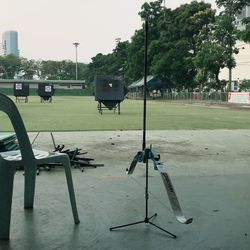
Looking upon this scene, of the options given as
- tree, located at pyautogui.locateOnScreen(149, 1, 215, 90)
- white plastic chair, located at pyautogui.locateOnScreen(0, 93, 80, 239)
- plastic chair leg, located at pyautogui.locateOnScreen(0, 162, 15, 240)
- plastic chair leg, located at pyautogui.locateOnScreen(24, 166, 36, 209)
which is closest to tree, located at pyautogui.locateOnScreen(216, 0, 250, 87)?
tree, located at pyautogui.locateOnScreen(149, 1, 215, 90)

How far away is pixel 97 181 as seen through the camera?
20.6ft

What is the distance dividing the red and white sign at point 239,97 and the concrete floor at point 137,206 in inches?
1185

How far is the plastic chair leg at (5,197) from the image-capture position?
3891mm

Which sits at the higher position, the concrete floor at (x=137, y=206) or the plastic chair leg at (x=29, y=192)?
the plastic chair leg at (x=29, y=192)

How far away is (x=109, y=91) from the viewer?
25781 millimetres

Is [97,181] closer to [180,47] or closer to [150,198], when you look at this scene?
[150,198]

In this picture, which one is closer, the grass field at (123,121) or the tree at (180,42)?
the grass field at (123,121)

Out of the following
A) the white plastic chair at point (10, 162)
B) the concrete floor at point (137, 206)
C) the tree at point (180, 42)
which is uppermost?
the tree at point (180, 42)

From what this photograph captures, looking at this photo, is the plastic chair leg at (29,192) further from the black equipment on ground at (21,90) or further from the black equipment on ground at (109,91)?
the black equipment on ground at (21,90)

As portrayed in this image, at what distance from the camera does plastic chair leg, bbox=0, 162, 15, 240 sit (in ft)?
12.8

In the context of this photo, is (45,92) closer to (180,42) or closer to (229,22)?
(180,42)

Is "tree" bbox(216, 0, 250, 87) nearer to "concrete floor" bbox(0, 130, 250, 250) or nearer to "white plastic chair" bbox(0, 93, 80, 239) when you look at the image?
"concrete floor" bbox(0, 130, 250, 250)

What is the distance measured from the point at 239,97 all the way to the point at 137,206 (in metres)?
35.8

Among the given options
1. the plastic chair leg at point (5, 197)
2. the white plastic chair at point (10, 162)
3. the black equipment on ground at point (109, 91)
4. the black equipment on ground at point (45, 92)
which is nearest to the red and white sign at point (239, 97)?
the black equipment on ground at point (109, 91)
